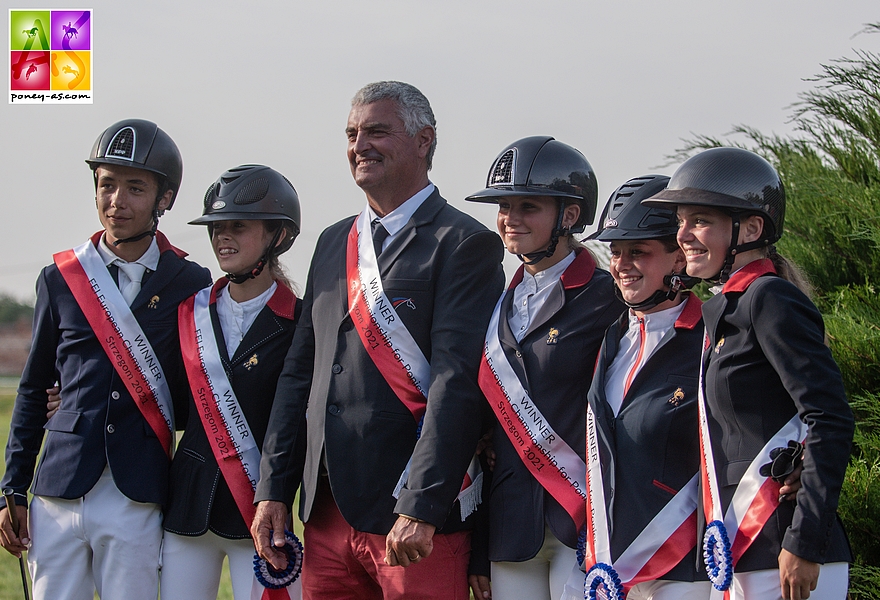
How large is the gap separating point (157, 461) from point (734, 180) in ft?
9.46

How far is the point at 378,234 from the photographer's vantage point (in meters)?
4.58

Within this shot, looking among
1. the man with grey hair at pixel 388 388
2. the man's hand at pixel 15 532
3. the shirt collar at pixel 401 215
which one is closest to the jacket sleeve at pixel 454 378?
the man with grey hair at pixel 388 388

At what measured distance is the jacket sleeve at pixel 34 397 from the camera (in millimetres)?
5020

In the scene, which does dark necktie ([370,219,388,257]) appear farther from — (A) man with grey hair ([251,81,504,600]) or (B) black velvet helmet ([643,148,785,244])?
(B) black velvet helmet ([643,148,785,244])

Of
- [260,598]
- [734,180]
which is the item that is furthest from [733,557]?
[260,598]

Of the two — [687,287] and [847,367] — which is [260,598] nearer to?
[687,287]

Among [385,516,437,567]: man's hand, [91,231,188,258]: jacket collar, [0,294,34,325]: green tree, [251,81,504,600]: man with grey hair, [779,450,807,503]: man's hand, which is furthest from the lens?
[0,294,34,325]: green tree

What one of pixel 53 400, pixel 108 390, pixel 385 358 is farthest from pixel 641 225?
pixel 53 400

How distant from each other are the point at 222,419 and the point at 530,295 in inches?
61.1

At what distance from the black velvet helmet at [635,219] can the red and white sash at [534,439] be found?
0.67 m

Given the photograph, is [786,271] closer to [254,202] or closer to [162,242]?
[254,202]

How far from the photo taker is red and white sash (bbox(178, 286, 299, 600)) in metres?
4.67

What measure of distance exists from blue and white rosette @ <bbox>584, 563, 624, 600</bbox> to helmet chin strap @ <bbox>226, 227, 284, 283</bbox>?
7.23 ft

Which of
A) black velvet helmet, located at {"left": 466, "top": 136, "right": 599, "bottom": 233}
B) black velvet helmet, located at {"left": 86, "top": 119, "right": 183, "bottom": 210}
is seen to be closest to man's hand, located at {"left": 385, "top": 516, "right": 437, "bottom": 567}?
black velvet helmet, located at {"left": 466, "top": 136, "right": 599, "bottom": 233}
